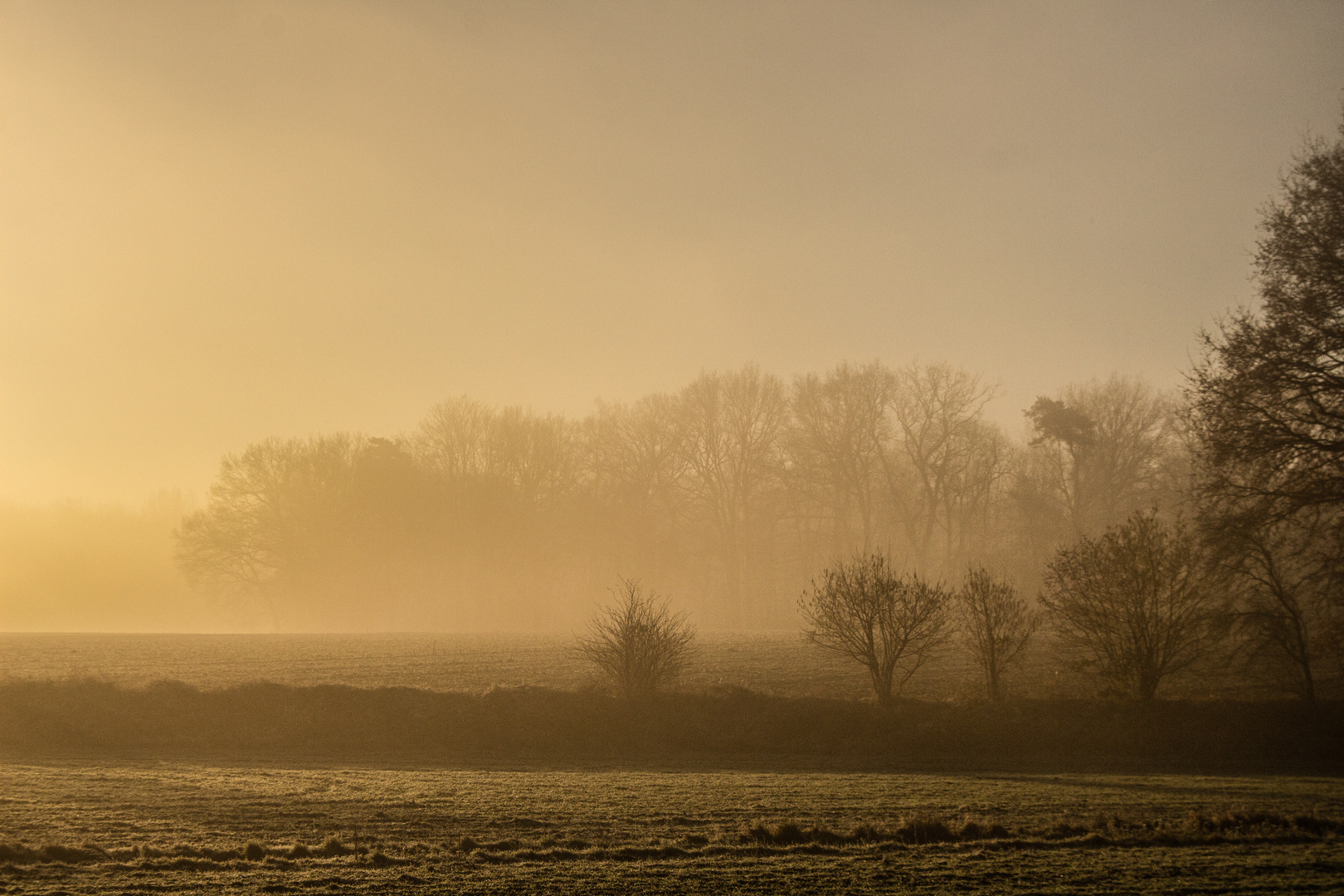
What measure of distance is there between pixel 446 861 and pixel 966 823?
279 inches

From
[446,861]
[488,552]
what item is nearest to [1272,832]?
[446,861]

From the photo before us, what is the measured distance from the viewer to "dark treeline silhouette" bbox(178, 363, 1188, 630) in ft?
210

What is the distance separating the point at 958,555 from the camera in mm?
66188

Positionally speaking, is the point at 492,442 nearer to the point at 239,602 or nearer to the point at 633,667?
the point at 239,602

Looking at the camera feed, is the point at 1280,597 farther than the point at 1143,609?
No

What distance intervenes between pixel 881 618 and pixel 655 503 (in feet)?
162

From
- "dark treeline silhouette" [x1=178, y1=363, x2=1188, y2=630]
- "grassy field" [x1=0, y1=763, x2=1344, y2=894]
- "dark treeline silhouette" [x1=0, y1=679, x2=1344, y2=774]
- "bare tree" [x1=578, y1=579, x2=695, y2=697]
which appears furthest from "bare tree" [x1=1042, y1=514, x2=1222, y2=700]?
"dark treeline silhouette" [x1=178, y1=363, x2=1188, y2=630]

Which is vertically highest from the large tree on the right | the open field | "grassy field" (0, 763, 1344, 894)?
the large tree on the right

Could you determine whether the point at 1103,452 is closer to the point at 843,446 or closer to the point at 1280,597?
the point at 843,446

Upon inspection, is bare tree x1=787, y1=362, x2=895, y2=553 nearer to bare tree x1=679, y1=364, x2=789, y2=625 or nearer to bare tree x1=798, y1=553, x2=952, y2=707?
bare tree x1=679, y1=364, x2=789, y2=625

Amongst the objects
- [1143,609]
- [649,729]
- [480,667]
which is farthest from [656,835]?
[480,667]

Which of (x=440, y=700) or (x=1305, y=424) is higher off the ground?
(x=1305, y=424)

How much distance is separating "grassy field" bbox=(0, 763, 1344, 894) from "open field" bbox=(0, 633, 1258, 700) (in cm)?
964

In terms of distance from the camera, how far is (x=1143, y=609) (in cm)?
2400
